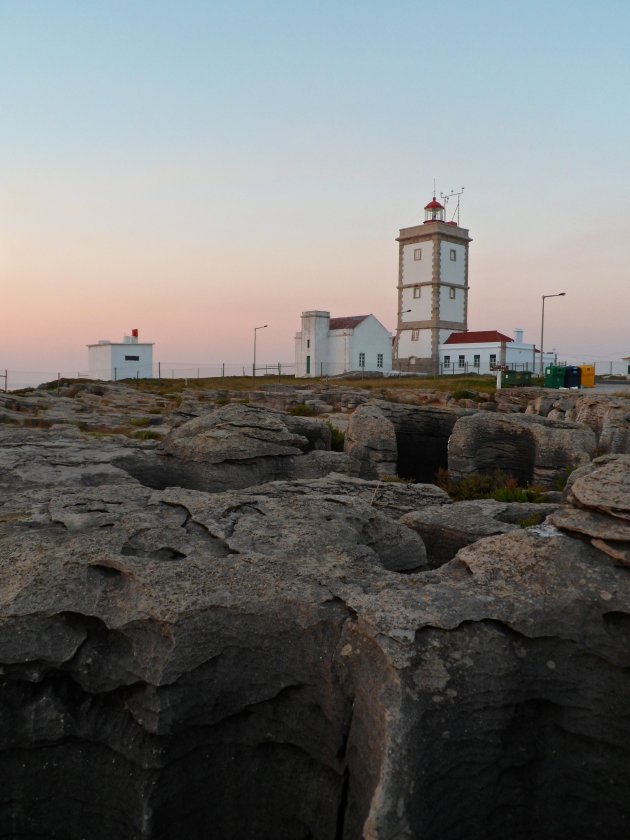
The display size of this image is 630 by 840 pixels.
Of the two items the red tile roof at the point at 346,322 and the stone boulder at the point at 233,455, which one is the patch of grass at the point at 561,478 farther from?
the red tile roof at the point at 346,322

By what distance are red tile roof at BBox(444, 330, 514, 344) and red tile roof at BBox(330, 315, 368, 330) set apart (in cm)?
1080

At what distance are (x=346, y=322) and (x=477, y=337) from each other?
1541 centimetres

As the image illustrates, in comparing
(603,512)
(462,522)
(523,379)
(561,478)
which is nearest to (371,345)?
(523,379)

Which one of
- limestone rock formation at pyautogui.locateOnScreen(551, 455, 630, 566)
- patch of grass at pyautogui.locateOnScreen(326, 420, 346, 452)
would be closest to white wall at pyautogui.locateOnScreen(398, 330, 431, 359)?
patch of grass at pyautogui.locateOnScreen(326, 420, 346, 452)

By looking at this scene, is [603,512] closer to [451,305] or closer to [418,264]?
[451,305]

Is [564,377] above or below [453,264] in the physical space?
below

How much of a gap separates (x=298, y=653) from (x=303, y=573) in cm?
83

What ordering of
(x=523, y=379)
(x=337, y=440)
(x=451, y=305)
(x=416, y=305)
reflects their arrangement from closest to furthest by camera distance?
(x=337, y=440)
(x=523, y=379)
(x=451, y=305)
(x=416, y=305)

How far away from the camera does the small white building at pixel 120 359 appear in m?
79.1

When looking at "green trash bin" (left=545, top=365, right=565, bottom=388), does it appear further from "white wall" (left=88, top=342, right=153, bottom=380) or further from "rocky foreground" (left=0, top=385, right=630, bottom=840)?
"rocky foreground" (left=0, top=385, right=630, bottom=840)

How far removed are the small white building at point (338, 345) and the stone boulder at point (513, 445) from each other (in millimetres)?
61567

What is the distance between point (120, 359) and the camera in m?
79.3

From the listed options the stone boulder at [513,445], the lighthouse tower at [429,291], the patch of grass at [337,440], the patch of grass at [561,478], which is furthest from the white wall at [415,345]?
the patch of grass at [561,478]

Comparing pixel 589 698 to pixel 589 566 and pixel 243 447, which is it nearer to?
pixel 589 566
